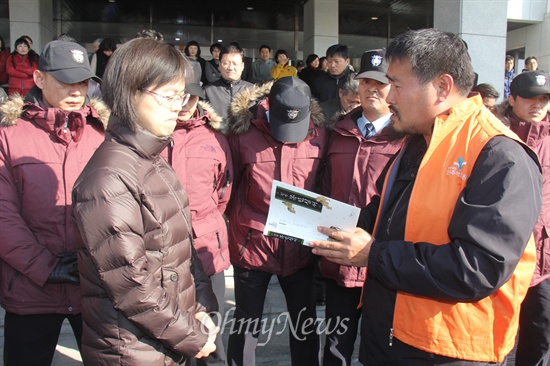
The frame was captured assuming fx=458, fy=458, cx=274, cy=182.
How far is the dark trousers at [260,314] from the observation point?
10.1 ft

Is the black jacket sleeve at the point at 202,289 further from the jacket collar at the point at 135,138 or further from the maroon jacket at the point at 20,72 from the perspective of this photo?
the maroon jacket at the point at 20,72

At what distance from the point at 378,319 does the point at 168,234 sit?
3.14 feet

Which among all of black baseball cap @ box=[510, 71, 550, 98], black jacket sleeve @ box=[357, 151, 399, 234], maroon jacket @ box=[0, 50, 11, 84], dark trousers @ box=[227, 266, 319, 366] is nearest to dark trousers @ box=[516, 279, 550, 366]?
black baseball cap @ box=[510, 71, 550, 98]

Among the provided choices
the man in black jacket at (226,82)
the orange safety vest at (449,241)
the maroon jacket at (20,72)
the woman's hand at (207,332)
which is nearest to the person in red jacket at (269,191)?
the woman's hand at (207,332)

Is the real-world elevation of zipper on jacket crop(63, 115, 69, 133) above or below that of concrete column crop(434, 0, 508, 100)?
below

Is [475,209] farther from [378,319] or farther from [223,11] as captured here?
[223,11]

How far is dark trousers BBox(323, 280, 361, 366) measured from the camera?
3.01m

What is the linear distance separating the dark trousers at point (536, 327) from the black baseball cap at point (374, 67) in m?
1.77

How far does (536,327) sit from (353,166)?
1698mm

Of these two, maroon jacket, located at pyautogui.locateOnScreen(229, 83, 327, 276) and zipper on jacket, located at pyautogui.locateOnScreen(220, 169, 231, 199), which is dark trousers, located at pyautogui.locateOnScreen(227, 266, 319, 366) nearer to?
maroon jacket, located at pyautogui.locateOnScreen(229, 83, 327, 276)

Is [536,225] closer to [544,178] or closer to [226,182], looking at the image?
[544,178]

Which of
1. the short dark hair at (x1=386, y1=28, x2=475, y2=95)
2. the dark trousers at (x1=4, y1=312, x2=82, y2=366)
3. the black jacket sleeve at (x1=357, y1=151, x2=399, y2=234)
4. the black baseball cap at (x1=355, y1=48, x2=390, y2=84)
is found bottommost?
the dark trousers at (x1=4, y1=312, x2=82, y2=366)

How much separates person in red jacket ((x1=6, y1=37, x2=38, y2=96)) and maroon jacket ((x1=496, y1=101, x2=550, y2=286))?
8.19 metres

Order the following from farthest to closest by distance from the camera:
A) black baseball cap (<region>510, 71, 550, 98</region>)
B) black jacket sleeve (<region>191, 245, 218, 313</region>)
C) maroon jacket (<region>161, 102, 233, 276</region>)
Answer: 1. black baseball cap (<region>510, 71, 550, 98</region>)
2. maroon jacket (<region>161, 102, 233, 276</region>)
3. black jacket sleeve (<region>191, 245, 218, 313</region>)
